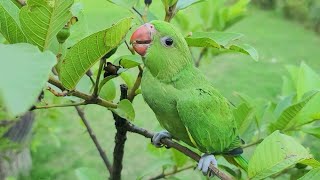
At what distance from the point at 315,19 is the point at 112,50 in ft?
19.7

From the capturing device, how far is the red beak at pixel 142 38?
23.7 inches

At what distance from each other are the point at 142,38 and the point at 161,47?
0.04 metres

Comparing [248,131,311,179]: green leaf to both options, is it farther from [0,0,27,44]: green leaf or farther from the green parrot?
[0,0,27,44]: green leaf

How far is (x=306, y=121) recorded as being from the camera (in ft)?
2.55

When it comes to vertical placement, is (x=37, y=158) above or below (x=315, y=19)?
below

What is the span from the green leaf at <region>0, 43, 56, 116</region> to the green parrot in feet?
0.93

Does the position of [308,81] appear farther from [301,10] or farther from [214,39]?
[301,10]

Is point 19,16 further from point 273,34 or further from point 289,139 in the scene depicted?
point 273,34

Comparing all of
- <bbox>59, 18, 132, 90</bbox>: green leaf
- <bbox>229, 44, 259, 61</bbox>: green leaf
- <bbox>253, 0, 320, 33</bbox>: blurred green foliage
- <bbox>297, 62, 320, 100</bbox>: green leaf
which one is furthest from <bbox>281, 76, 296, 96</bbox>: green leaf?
<bbox>253, 0, 320, 33</bbox>: blurred green foliage

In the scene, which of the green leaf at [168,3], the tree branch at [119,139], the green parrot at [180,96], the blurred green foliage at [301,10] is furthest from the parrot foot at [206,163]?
the blurred green foliage at [301,10]

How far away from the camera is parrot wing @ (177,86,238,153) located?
0.65m

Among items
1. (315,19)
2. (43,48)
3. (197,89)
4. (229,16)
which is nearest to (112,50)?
(43,48)

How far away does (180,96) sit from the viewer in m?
0.66

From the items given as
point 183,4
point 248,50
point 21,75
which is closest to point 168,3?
point 183,4
